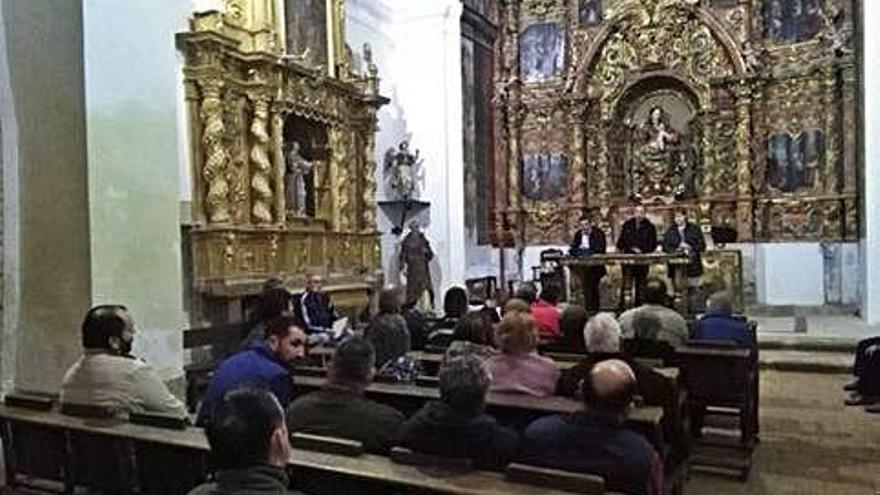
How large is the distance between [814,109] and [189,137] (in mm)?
9633

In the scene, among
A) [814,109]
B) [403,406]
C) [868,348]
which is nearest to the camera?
[403,406]

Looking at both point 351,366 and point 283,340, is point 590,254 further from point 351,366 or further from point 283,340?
point 351,366

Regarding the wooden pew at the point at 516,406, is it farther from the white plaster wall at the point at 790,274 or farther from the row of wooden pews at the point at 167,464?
the white plaster wall at the point at 790,274

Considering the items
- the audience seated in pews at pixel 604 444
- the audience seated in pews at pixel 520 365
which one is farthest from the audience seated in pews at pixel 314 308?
the audience seated in pews at pixel 604 444

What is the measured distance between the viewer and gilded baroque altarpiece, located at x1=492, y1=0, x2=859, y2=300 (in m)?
12.4

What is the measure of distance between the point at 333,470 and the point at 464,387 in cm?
51

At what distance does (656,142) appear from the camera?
537 inches

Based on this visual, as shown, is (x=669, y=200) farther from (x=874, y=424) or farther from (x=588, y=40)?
(x=874, y=424)

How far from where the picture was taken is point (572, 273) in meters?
11.0

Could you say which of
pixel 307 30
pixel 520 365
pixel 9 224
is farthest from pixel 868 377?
pixel 307 30

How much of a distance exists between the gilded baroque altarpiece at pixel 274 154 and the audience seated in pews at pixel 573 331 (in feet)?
12.7

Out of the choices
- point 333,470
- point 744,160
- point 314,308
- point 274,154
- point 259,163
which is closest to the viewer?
point 333,470

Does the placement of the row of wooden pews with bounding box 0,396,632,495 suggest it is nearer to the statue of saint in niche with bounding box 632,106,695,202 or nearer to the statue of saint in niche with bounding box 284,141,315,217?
the statue of saint in niche with bounding box 284,141,315,217

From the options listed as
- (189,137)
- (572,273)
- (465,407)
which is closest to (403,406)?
(465,407)
